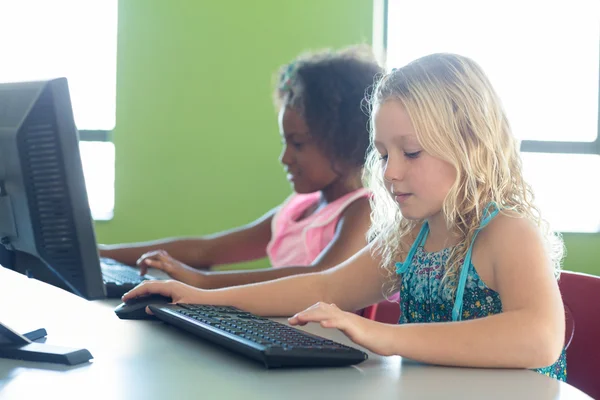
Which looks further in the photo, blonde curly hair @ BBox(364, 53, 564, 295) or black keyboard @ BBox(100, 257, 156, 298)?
black keyboard @ BBox(100, 257, 156, 298)

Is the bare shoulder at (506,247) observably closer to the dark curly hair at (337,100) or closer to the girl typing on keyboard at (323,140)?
the girl typing on keyboard at (323,140)

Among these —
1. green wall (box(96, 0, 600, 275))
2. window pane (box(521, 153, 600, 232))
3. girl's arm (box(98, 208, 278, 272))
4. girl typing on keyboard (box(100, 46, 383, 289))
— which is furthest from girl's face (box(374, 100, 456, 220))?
window pane (box(521, 153, 600, 232))

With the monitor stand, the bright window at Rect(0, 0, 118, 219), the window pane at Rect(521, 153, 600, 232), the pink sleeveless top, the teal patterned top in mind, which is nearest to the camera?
the monitor stand

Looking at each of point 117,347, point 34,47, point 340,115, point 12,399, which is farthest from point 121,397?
point 34,47

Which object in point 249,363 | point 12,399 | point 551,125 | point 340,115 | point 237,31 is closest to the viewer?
point 12,399

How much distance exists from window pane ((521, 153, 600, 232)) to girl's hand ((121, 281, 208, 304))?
258 cm

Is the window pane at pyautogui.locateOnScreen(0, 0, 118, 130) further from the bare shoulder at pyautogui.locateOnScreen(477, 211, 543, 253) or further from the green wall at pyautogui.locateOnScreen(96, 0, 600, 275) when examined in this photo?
the bare shoulder at pyautogui.locateOnScreen(477, 211, 543, 253)

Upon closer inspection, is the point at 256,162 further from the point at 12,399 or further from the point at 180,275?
the point at 12,399

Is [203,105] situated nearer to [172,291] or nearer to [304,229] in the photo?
[304,229]

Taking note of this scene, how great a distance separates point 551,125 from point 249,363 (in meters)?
2.91

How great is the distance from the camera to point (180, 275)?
1429 mm

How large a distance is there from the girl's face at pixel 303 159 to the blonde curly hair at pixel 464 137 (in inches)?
25.2

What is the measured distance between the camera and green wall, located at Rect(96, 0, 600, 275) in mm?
3088

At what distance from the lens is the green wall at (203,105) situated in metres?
3.09
